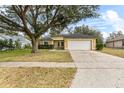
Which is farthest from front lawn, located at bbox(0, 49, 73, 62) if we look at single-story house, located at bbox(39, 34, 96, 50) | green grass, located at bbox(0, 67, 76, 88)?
single-story house, located at bbox(39, 34, 96, 50)

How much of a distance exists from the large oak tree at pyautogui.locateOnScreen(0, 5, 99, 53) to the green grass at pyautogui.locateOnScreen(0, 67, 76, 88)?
8368mm

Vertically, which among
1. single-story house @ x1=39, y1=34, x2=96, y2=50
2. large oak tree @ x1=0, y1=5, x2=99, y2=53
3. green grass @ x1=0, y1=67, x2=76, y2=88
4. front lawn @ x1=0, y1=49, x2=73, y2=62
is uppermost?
large oak tree @ x1=0, y1=5, x2=99, y2=53

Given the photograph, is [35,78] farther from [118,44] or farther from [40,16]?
[118,44]

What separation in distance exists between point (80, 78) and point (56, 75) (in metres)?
1.17

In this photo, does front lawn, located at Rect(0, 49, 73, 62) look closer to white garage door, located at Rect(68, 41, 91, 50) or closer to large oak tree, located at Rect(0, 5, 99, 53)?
large oak tree, located at Rect(0, 5, 99, 53)

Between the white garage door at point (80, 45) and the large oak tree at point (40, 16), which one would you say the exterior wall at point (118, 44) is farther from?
the large oak tree at point (40, 16)

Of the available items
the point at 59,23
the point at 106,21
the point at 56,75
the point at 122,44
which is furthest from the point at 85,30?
the point at 56,75

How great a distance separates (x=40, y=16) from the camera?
23781 millimetres

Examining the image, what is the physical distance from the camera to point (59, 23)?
21.1m

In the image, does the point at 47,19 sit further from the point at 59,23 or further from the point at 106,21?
the point at 106,21

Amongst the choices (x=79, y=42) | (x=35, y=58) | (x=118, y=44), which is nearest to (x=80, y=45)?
(x=79, y=42)

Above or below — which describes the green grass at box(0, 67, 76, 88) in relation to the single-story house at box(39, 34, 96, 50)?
below

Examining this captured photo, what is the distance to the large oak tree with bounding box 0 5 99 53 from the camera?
1756 cm

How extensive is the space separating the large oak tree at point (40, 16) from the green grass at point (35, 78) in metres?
8.37
